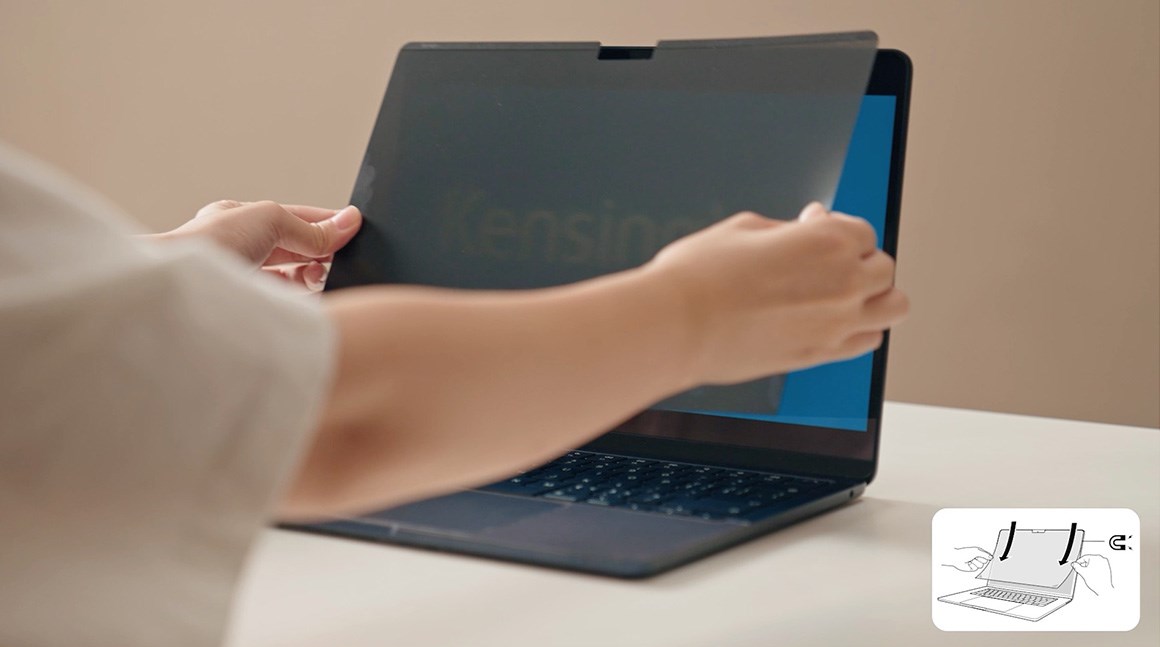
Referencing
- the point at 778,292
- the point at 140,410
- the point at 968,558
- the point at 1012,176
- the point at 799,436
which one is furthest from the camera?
the point at 1012,176

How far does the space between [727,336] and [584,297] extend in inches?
2.6

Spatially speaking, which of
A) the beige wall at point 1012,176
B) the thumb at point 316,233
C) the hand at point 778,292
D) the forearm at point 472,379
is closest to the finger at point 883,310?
the hand at point 778,292

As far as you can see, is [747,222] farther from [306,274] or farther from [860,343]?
[306,274]

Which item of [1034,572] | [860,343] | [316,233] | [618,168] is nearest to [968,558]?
[1034,572]

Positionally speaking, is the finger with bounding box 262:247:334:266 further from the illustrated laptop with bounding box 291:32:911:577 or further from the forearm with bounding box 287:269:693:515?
the forearm with bounding box 287:269:693:515

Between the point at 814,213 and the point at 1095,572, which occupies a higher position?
the point at 814,213

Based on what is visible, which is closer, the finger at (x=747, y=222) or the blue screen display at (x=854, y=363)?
the finger at (x=747, y=222)

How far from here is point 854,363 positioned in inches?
27.8

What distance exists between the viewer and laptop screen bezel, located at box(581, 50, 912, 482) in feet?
2.24

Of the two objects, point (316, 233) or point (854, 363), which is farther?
point (316, 233)

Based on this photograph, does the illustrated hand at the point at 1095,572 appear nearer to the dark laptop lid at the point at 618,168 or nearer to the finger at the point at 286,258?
the dark laptop lid at the point at 618,168

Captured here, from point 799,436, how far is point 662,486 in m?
0.11

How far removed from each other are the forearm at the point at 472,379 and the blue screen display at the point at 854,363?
33 cm

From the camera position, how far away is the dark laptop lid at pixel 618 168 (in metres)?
0.70
